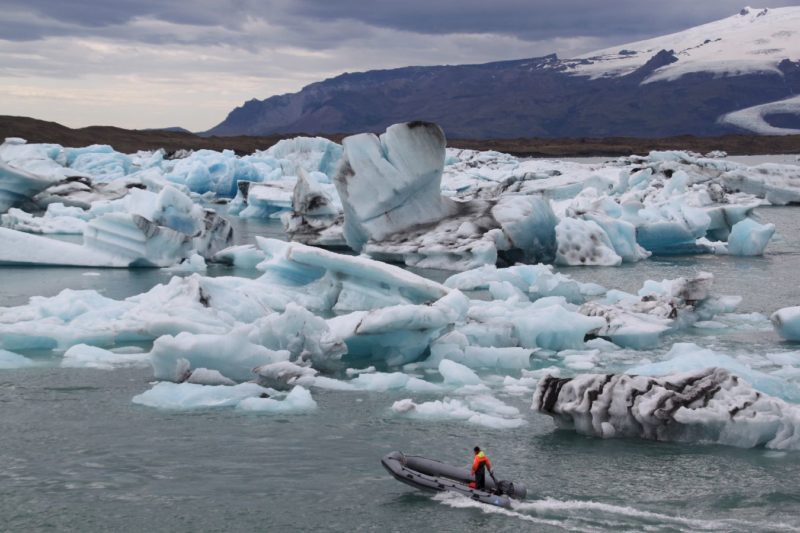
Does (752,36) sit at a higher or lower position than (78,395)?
higher

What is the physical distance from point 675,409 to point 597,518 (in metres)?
1.78

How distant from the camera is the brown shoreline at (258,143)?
56.2m

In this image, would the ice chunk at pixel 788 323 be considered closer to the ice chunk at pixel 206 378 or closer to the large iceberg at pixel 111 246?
the ice chunk at pixel 206 378

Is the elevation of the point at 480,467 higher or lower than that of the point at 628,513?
higher

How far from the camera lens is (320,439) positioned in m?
8.13

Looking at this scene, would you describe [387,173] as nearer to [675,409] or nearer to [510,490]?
[675,409]

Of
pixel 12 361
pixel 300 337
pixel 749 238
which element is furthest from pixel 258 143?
pixel 300 337

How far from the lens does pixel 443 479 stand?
7.07 metres

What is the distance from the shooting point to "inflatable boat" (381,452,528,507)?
6828 mm

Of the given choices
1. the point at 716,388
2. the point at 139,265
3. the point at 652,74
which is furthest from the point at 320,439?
the point at 652,74

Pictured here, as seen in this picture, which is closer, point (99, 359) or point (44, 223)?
point (99, 359)

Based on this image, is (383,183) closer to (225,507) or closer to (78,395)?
(78,395)

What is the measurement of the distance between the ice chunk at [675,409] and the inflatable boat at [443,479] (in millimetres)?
1501

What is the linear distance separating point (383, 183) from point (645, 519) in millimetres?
12317
